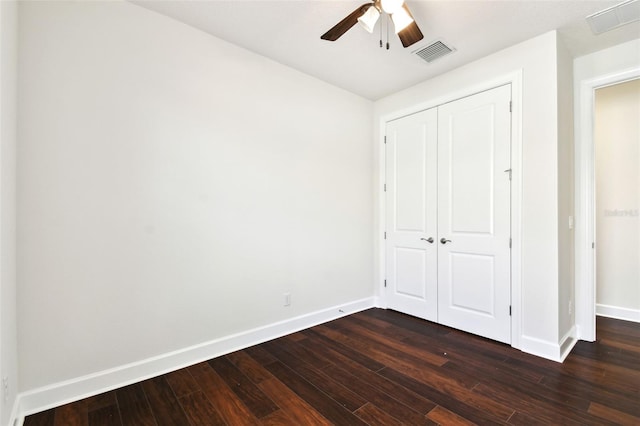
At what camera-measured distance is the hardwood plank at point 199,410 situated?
1681 mm

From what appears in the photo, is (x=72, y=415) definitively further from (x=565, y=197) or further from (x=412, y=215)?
(x=565, y=197)

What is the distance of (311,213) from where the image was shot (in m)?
3.21

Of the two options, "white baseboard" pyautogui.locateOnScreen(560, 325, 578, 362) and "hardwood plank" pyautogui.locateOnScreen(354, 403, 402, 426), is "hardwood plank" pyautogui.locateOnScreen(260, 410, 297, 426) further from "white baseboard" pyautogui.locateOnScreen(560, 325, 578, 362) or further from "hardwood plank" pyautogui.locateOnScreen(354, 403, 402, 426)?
"white baseboard" pyautogui.locateOnScreen(560, 325, 578, 362)

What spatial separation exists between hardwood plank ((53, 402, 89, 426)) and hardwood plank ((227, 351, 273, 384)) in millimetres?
953

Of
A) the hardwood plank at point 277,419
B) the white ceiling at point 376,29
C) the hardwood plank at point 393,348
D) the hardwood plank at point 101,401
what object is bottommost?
the hardwood plank at point 393,348

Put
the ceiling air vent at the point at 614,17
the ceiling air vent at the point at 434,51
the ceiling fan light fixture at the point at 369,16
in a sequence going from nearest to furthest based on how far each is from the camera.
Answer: the ceiling fan light fixture at the point at 369,16 < the ceiling air vent at the point at 614,17 < the ceiling air vent at the point at 434,51

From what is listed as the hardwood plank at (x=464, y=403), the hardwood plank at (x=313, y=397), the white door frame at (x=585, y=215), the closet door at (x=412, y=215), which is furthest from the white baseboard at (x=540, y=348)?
the hardwood plank at (x=313, y=397)

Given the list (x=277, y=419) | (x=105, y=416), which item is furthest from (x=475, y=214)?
(x=105, y=416)

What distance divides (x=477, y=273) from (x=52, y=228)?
3514mm

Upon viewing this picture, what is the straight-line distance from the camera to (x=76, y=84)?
192 cm

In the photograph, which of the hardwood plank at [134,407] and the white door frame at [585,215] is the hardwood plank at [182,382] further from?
the white door frame at [585,215]

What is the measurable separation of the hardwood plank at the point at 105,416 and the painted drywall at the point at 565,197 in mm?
3310

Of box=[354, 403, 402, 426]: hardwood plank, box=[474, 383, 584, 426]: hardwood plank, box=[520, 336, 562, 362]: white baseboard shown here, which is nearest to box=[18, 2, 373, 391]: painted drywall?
box=[354, 403, 402, 426]: hardwood plank

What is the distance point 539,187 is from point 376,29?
196 centimetres
